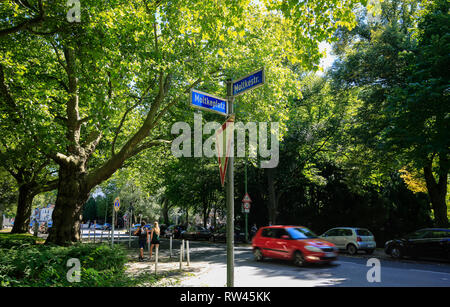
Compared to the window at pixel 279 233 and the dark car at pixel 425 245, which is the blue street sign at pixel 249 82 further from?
the dark car at pixel 425 245

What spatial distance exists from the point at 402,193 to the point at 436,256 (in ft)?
36.5

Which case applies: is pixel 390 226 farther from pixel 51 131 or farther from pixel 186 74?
pixel 51 131

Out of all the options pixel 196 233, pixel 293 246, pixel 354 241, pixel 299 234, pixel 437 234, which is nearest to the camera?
pixel 293 246

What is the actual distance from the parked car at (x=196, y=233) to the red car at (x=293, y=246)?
748 inches

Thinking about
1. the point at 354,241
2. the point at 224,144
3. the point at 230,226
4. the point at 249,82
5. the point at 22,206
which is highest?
the point at 249,82

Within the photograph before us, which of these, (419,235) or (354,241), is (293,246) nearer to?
(354,241)

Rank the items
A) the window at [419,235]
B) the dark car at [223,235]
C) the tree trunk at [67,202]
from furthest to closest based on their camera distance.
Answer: the dark car at [223,235]
the window at [419,235]
the tree trunk at [67,202]

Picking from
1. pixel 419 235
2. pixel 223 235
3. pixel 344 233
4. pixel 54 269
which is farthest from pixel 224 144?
pixel 223 235

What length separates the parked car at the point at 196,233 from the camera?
32.1m

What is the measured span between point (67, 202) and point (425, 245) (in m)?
15.9

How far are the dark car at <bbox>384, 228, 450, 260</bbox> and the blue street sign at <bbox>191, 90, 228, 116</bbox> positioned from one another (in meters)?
14.2

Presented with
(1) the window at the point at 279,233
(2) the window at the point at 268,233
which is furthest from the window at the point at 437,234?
(2) the window at the point at 268,233

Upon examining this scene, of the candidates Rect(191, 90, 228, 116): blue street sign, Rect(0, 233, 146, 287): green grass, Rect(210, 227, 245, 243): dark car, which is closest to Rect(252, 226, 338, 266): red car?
Rect(0, 233, 146, 287): green grass

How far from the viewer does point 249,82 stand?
470cm
